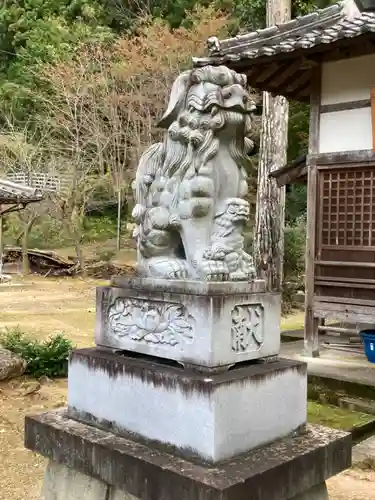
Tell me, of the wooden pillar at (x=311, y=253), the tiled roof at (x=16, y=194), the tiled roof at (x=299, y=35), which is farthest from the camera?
the tiled roof at (x=16, y=194)

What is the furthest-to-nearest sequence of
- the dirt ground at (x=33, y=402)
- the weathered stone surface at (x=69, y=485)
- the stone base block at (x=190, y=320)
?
the dirt ground at (x=33, y=402) < the weathered stone surface at (x=69, y=485) < the stone base block at (x=190, y=320)

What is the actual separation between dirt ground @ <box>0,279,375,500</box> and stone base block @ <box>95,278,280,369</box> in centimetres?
182

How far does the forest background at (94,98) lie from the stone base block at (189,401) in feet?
38.6

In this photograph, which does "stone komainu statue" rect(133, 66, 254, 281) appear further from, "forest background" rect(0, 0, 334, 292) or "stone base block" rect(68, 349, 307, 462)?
"forest background" rect(0, 0, 334, 292)

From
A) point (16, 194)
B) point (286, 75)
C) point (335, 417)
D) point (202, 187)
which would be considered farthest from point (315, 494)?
point (16, 194)

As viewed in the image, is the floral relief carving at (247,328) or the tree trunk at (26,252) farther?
the tree trunk at (26,252)

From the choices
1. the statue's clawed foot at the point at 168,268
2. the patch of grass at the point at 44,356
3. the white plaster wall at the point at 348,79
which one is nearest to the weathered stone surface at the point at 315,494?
the statue's clawed foot at the point at 168,268

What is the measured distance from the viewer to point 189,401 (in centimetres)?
273

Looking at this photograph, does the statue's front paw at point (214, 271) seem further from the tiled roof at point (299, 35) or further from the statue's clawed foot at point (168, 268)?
the tiled roof at point (299, 35)

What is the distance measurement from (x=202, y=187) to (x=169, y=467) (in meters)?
1.43

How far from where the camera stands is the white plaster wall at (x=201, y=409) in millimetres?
2674

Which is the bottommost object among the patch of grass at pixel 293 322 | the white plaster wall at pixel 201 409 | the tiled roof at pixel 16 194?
the patch of grass at pixel 293 322

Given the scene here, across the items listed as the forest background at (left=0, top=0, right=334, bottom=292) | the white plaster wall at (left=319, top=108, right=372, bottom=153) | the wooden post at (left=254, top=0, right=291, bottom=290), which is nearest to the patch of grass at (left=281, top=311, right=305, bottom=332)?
the wooden post at (left=254, top=0, right=291, bottom=290)

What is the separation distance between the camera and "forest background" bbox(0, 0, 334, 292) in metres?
18.5
